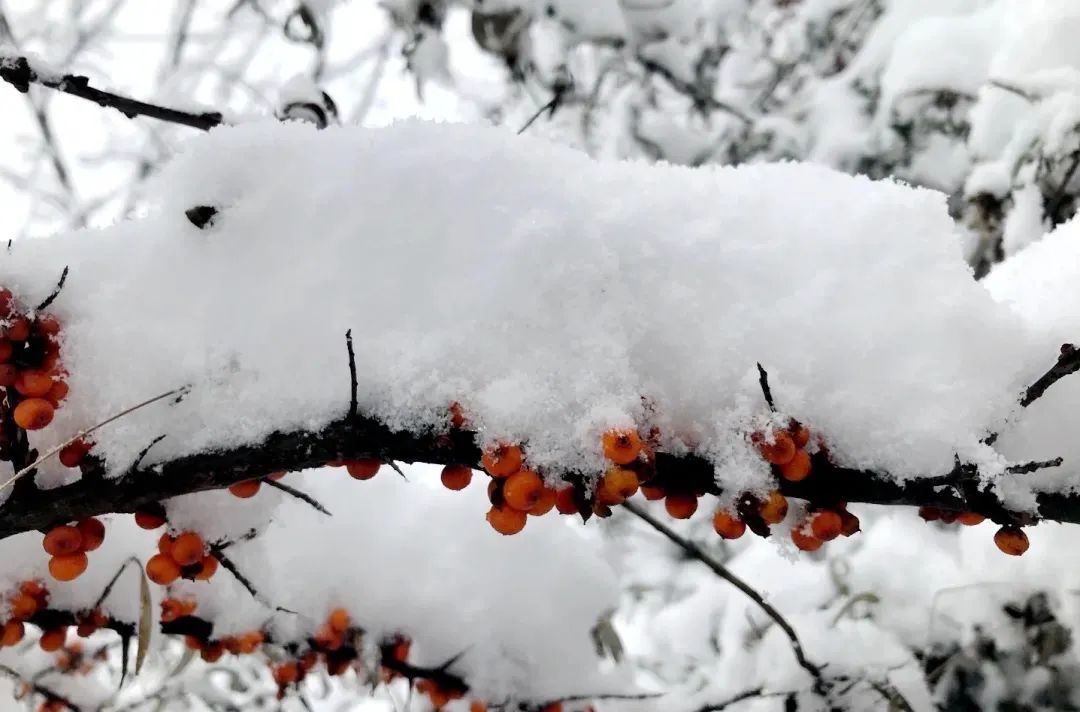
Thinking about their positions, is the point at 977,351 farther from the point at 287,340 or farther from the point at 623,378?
the point at 287,340

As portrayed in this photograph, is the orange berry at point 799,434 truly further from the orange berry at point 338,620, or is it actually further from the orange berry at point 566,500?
the orange berry at point 338,620

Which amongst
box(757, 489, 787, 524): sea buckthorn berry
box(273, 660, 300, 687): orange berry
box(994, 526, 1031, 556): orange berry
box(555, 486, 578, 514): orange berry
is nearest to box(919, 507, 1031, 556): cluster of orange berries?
box(994, 526, 1031, 556): orange berry

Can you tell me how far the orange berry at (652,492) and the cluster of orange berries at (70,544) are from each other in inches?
28.3

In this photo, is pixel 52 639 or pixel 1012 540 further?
pixel 52 639

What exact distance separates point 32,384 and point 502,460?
0.57 metres

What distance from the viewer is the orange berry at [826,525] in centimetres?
88

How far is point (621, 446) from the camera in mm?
784

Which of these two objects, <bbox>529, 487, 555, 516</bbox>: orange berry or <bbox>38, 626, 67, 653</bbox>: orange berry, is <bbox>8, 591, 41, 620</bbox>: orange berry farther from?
<bbox>529, 487, 555, 516</bbox>: orange berry

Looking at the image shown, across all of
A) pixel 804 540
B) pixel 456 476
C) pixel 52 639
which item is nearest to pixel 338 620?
pixel 52 639

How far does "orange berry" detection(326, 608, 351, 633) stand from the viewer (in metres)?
1.57

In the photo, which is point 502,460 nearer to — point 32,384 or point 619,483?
point 619,483

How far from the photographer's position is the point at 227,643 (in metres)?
1.45

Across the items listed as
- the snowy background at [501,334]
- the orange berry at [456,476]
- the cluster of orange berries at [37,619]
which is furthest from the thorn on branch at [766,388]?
the cluster of orange berries at [37,619]

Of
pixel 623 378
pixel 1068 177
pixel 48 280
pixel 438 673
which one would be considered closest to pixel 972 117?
pixel 1068 177
